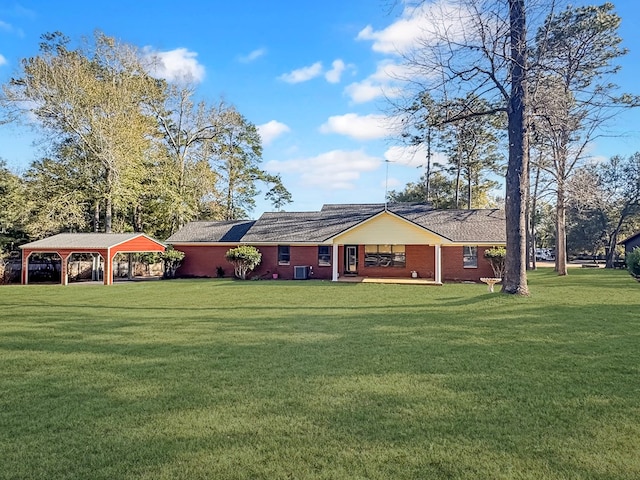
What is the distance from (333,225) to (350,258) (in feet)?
7.97

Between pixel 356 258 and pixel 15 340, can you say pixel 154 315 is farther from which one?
pixel 356 258

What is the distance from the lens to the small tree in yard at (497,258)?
19516 millimetres

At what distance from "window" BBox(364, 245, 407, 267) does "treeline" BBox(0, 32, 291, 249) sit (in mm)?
15883

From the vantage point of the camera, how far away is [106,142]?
25.6 m

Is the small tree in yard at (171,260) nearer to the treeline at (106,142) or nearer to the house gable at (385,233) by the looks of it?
the treeline at (106,142)

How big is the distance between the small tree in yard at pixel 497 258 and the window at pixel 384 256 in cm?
425

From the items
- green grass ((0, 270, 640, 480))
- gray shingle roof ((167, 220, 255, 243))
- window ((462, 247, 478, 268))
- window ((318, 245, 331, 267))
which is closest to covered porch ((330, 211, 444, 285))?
window ((318, 245, 331, 267))

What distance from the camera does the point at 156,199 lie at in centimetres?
3097

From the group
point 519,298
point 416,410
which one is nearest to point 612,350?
point 416,410

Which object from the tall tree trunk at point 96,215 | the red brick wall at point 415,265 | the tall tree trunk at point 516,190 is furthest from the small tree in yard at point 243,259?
the tall tree trunk at point 516,190

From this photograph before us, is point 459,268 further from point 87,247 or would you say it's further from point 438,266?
point 87,247

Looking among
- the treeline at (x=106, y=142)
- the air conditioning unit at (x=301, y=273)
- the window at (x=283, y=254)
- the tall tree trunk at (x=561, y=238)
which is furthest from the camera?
the tall tree trunk at (x=561, y=238)

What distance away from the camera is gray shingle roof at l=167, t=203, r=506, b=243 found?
70.9 feet

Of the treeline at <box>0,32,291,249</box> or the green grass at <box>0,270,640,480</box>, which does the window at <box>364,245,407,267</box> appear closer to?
the green grass at <box>0,270,640,480</box>
